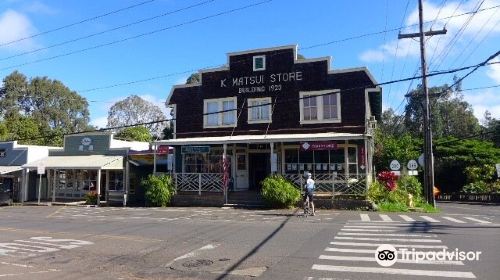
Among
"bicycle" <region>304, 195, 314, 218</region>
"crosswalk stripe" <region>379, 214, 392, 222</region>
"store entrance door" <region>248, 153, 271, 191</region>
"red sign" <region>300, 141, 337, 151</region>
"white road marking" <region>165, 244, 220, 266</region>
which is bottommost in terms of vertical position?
"white road marking" <region>165, 244, 220, 266</region>

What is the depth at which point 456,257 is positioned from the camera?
993cm

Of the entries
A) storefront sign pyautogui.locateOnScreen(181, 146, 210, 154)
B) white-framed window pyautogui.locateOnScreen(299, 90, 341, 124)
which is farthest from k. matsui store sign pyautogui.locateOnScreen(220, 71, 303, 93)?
storefront sign pyautogui.locateOnScreen(181, 146, 210, 154)

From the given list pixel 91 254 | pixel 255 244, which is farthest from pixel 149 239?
pixel 255 244

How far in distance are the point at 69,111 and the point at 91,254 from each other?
6355cm

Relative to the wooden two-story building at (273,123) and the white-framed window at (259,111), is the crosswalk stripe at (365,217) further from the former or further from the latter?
the white-framed window at (259,111)

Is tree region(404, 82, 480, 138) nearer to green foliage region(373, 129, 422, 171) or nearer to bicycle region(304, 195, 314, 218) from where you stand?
green foliage region(373, 129, 422, 171)

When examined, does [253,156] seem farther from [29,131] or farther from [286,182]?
[29,131]

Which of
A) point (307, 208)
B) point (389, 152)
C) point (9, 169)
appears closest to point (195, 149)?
point (307, 208)

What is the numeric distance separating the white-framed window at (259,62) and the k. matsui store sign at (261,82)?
44cm

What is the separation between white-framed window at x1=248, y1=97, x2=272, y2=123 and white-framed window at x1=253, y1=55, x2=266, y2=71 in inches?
67.0

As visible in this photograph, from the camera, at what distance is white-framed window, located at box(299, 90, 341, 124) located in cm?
2545

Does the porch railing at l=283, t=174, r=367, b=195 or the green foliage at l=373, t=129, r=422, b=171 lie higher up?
the green foliage at l=373, t=129, r=422, b=171

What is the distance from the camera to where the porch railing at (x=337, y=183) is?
74.6 feet

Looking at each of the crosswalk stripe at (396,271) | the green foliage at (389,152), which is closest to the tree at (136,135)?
the green foliage at (389,152)
